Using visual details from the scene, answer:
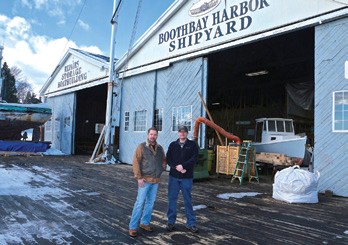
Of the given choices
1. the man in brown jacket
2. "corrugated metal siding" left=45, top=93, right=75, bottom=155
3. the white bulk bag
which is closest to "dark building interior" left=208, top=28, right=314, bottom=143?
the white bulk bag

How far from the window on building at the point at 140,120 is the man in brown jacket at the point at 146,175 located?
464 inches

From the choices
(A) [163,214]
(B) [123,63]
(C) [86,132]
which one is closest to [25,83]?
(C) [86,132]

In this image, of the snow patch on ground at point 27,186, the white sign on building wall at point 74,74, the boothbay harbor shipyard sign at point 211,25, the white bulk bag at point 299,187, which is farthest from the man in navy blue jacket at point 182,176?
the white sign on building wall at point 74,74

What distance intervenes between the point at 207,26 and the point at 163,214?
9.28m

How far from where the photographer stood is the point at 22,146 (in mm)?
21375

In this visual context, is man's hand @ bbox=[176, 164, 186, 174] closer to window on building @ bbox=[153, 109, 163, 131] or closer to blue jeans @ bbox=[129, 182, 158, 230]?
blue jeans @ bbox=[129, 182, 158, 230]

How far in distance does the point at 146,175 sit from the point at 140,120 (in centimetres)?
1243

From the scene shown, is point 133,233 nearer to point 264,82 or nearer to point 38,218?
point 38,218

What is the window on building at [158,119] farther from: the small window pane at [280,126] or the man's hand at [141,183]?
the man's hand at [141,183]

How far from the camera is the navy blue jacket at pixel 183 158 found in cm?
538

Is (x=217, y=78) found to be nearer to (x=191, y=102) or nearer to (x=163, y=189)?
(x=191, y=102)

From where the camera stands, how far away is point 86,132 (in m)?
29.9

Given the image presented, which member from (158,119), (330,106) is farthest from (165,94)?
(330,106)

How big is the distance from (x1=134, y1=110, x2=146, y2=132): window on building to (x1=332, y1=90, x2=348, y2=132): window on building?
999cm
